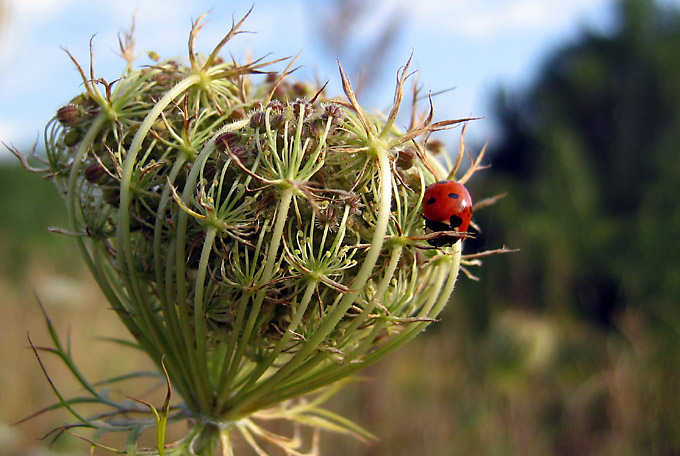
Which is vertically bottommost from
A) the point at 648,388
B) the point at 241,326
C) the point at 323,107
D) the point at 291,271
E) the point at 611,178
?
the point at 241,326

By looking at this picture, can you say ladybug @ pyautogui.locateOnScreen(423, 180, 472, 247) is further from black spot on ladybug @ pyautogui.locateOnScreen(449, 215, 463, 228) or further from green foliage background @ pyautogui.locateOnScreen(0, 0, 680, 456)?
green foliage background @ pyautogui.locateOnScreen(0, 0, 680, 456)

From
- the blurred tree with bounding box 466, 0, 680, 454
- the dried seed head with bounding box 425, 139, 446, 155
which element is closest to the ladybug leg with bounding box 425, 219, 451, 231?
the dried seed head with bounding box 425, 139, 446, 155

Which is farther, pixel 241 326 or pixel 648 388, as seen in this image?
pixel 648 388

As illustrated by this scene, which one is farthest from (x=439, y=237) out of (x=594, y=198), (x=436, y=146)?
(x=594, y=198)

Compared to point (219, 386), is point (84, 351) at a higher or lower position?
higher

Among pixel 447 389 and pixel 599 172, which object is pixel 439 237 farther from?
pixel 599 172

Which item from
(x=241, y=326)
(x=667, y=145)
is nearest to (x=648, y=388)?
(x=241, y=326)

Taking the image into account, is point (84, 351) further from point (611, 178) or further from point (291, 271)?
point (611, 178)
